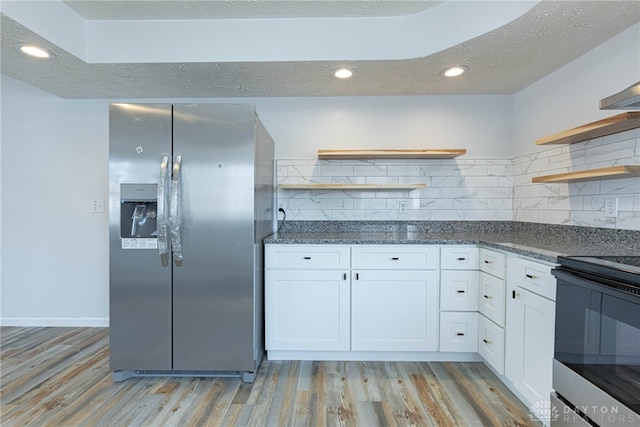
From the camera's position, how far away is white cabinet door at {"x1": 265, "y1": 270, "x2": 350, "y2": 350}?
2152 millimetres

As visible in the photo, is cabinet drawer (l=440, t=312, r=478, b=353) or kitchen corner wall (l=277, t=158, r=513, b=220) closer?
cabinet drawer (l=440, t=312, r=478, b=353)

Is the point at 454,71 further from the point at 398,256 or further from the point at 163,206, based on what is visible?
the point at 163,206

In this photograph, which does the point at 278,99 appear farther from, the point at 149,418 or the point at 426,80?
the point at 149,418

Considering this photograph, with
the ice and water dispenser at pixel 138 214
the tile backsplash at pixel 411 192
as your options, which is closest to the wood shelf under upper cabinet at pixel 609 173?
the tile backsplash at pixel 411 192

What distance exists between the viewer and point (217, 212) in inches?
75.7

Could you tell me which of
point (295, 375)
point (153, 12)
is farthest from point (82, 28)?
point (295, 375)

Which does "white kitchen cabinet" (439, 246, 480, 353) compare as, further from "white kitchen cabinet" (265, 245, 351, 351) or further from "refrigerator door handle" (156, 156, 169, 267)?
"refrigerator door handle" (156, 156, 169, 267)

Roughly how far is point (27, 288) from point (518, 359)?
402 centimetres

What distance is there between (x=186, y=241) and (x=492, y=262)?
196 cm

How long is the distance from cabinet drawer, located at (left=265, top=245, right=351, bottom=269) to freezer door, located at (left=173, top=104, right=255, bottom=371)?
25 centimetres

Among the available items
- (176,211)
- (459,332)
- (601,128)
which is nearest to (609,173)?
(601,128)

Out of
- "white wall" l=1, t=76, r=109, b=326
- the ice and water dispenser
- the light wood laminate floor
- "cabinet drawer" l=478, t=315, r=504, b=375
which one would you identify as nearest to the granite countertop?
"cabinet drawer" l=478, t=315, r=504, b=375

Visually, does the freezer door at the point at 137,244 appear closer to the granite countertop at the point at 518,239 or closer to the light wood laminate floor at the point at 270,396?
the light wood laminate floor at the point at 270,396

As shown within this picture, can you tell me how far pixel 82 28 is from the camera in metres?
2.03
